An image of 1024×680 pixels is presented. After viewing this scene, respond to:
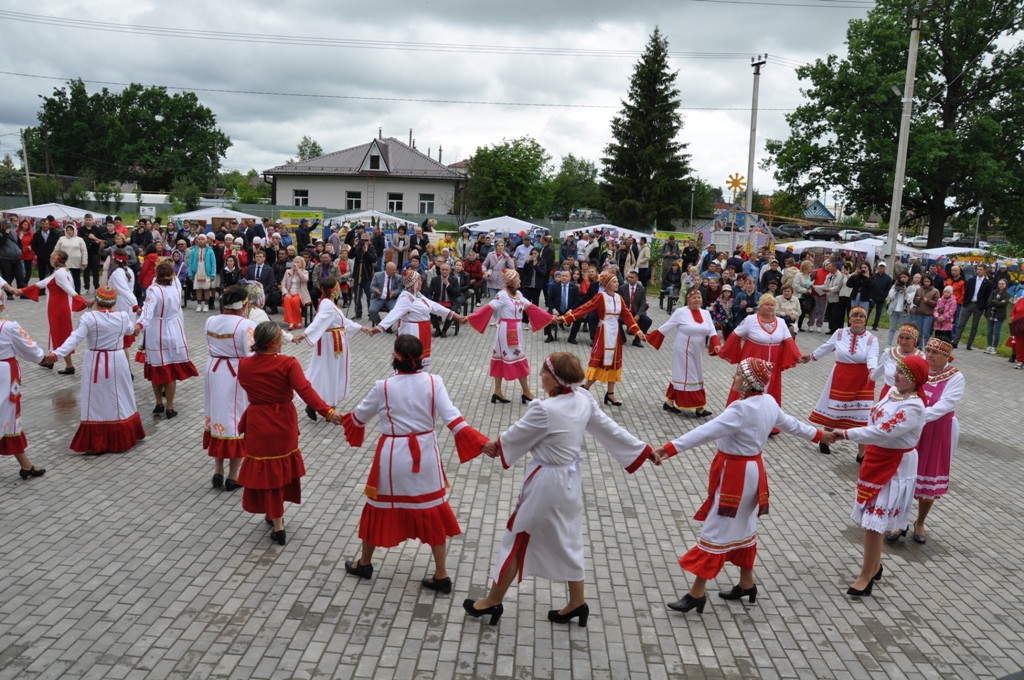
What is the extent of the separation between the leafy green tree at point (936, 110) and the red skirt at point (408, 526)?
35.2 metres

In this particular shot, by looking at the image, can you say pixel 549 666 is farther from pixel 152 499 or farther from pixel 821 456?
pixel 821 456

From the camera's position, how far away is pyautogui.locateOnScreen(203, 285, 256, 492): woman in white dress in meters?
7.22

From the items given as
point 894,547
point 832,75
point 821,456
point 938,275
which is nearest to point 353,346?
point 821,456

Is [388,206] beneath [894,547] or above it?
above

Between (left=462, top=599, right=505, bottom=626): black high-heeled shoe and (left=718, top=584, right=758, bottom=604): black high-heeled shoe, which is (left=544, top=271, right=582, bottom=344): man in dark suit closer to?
(left=718, top=584, right=758, bottom=604): black high-heeled shoe

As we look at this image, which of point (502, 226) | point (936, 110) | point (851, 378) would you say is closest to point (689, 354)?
point (851, 378)

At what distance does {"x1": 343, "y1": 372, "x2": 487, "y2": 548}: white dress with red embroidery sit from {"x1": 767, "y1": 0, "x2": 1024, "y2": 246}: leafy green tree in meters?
35.0

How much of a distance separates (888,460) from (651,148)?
4792cm

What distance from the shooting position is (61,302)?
11.4 m

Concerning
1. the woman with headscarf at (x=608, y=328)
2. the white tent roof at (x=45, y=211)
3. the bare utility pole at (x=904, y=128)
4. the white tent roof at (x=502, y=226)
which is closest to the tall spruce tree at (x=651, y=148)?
the white tent roof at (x=502, y=226)

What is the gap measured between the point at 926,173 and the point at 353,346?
31.8 m

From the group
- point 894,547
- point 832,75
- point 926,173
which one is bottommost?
point 894,547

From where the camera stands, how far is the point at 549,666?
4578 mm

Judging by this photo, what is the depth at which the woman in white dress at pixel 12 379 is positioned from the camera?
7082 millimetres
